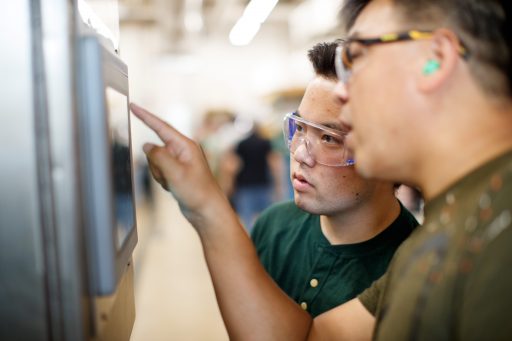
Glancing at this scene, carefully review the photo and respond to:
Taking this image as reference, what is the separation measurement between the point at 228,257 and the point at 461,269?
0.69 metres

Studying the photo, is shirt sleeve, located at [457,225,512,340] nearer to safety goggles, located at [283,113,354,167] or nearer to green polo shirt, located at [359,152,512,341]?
green polo shirt, located at [359,152,512,341]

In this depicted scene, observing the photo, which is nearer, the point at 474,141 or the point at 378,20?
the point at 474,141

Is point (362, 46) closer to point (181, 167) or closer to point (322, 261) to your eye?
point (181, 167)

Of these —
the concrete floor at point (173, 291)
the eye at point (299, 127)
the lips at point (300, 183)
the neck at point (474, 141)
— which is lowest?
the concrete floor at point (173, 291)

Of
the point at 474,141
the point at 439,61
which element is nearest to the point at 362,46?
the point at 439,61

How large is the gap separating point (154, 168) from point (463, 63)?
0.73m

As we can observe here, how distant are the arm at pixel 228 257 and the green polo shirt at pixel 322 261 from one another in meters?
0.26

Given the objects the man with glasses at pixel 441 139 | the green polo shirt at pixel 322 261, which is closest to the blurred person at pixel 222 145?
the green polo shirt at pixel 322 261

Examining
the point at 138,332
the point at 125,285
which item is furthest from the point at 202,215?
the point at 138,332

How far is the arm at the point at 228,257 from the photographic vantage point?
51.6 inches

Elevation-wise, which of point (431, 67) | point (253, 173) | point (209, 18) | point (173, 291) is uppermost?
point (431, 67)

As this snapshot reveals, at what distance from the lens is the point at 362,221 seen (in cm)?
183

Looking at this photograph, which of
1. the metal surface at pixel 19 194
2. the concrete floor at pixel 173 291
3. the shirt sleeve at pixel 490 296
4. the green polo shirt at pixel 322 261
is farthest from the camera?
the concrete floor at pixel 173 291

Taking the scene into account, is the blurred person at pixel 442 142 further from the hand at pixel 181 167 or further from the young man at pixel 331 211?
the young man at pixel 331 211
